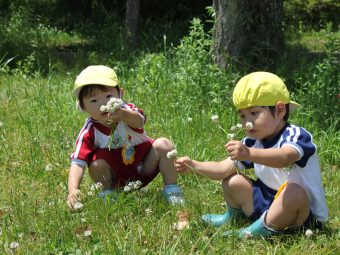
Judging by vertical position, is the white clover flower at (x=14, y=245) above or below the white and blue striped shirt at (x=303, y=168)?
below

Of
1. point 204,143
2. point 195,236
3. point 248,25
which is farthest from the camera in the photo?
point 248,25

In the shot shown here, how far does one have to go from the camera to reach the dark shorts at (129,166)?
11.1 ft

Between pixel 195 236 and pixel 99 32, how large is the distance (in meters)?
8.21

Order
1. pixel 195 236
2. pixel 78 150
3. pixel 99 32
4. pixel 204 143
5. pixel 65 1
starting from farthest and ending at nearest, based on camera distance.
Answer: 1. pixel 65 1
2. pixel 99 32
3. pixel 204 143
4. pixel 78 150
5. pixel 195 236

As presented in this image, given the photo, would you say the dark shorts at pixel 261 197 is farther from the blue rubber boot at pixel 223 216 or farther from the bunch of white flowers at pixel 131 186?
the bunch of white flowers at pixel 131 186

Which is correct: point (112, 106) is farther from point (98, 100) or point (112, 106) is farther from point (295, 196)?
point (295, 196)

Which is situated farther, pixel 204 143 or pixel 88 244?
pixel 204 143

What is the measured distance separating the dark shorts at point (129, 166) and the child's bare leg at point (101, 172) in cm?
5

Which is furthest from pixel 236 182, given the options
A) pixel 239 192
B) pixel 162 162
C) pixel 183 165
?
pixel 162 162

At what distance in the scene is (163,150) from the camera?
338 cm

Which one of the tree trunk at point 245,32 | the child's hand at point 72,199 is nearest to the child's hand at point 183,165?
the child's hand at point 72,199

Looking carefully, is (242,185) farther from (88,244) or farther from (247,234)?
(88,244)

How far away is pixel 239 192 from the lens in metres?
2.87

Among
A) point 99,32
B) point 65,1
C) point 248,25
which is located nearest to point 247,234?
point 248,25
